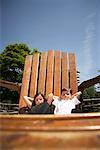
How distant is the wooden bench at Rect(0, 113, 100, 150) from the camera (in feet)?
1.18

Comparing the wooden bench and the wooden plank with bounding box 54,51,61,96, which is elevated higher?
the wooden plank with bounding box 54,51,61,96

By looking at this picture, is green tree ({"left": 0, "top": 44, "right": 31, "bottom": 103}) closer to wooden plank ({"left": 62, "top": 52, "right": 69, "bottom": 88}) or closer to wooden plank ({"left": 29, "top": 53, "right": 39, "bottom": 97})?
wooden plank ({"left": 29, "top": 53, "right": 39, "bottom": 97})

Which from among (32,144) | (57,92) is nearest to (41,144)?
(32,144)

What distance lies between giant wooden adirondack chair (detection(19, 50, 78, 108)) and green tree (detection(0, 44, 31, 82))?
20.7 feet

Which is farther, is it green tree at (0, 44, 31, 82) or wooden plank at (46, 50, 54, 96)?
green tree at (0, 44, 31, 82)

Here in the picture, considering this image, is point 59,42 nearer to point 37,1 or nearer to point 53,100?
point 37,1

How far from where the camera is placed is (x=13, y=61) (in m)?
9.55

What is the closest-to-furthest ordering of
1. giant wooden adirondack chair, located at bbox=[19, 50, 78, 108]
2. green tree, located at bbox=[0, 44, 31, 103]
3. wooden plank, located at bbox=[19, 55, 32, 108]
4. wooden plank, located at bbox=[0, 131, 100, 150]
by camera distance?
1. wooden plank, located at bbox=[0, 131, 100, 150]
2. wooden plank, located at bbox=[19, 55, 32, 108]
3. giant wooden adirondack chair, located at bbox=[19, 50, 78, 108]
4. green tree, located at bbox=[0, 44, 31, 103]

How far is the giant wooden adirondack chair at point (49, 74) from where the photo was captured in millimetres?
1976

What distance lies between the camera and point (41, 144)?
36 cm

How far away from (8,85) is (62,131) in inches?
54.4

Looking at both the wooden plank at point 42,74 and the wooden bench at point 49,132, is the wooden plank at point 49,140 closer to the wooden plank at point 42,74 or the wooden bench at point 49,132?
the wooden bench at point 49,132

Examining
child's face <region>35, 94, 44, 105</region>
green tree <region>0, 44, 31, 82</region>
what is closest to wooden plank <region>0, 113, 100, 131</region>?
child's face <region>35, 94, 44, 105</region>

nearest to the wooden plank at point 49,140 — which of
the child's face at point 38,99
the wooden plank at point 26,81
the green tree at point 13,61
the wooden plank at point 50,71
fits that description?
the child's face at point 38,99
